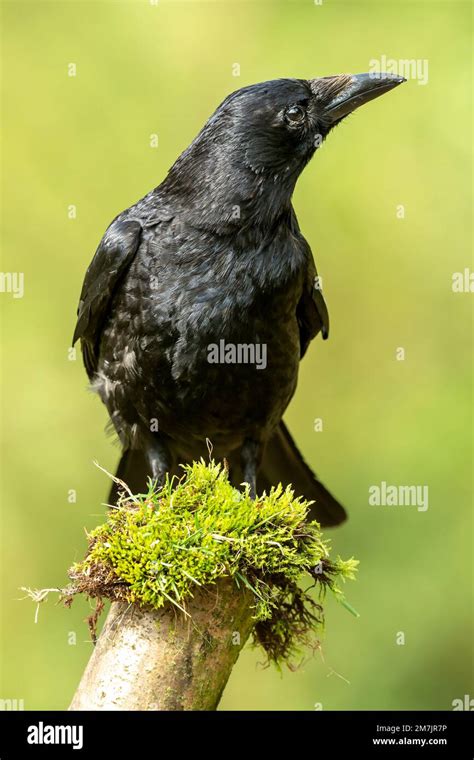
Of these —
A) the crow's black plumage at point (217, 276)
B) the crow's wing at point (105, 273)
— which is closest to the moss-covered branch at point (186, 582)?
the crow's black plumage at point (217, 276)

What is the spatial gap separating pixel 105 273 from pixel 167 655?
5.65ft

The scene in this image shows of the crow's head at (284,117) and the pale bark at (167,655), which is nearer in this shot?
the pale bark at (167,655)

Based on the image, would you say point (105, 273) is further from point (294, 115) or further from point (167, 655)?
point (167, 655)

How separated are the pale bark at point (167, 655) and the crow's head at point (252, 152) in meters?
1.58

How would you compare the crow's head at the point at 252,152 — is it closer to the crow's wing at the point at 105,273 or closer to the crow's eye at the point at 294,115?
the crow's eye at the point at 294,115

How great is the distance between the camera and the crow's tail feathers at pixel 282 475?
4.77 m

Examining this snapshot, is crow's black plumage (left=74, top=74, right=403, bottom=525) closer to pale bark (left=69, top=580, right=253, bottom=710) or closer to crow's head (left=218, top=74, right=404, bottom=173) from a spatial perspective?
crow's head (left=218, top=74, right=404, bottom=173)

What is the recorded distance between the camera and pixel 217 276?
4004 mm

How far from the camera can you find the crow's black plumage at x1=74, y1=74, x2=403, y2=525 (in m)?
4.02

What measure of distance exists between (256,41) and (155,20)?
73 cm

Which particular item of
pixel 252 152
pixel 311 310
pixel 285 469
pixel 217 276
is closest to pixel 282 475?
pixel 285 469

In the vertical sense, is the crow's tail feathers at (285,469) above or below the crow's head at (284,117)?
below
